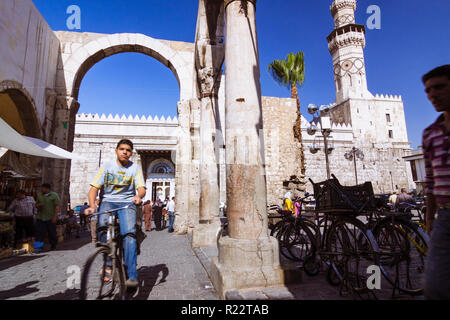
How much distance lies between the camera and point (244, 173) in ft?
9.74

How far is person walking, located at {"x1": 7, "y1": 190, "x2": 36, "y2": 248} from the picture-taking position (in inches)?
245

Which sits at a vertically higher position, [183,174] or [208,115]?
[208,115]

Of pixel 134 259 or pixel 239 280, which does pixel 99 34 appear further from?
pixel 239 280

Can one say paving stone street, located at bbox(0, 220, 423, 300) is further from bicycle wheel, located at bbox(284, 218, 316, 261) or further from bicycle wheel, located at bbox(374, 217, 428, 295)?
bicycle wheel, located at bbox(284, 218, 316, 261)

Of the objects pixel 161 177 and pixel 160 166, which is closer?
pixel 161 177

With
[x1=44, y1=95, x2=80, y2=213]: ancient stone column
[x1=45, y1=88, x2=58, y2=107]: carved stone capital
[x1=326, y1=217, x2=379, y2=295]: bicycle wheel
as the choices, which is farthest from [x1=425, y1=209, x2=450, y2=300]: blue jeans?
[x1=45, y1=88, x2=58, y2=107]: carved stone capital

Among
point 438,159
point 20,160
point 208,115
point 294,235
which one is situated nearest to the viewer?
point 438,159

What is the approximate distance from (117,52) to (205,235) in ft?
27.0

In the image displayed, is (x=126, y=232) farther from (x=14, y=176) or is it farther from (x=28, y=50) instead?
(x=28, y=50)

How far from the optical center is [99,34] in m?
9.33

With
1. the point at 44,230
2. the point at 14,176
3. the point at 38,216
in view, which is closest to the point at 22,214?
the point at 38,216

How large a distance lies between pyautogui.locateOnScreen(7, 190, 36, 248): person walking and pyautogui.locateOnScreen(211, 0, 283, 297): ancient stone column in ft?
19.5
